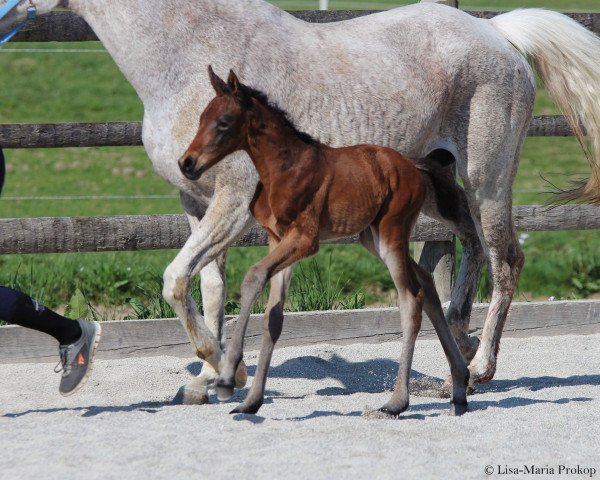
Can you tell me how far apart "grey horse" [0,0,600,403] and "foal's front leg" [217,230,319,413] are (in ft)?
0.66

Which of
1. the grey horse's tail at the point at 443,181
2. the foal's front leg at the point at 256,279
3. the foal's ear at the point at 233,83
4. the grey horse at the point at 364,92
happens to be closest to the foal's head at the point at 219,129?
the foal's ear at the point at 233,83

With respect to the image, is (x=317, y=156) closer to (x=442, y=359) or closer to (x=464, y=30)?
(x=464, y=30)

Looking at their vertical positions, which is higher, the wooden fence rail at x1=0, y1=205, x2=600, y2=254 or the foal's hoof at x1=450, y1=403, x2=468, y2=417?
the foal's hoof at x1=450, y1=403, x2=468, y2=417

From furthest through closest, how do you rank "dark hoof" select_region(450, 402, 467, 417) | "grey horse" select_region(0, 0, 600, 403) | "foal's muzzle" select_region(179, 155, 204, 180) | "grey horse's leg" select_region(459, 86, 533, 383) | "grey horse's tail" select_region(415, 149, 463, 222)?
"grey horse's leg" select_region(459, 86, 533, 383) → "grey horse's tail" select_region(415, 149, 463, 222) → "grey horse" select_region(0, 0, 600, 403) → "dark hoof" select_region(450, 402, 467, 417) → "foal's muzzle" select_region(179, 155, 204, 180)

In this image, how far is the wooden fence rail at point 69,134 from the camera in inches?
224

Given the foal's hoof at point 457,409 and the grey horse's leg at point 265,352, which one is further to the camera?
the foal's hoof at point 457,409

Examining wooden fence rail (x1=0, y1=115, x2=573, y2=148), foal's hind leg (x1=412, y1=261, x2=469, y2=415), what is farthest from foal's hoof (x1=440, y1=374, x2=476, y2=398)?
wooden fence rail (x1=0, y1=115, x2=573, y2=148)

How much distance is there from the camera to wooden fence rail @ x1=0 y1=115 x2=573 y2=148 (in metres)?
5.70

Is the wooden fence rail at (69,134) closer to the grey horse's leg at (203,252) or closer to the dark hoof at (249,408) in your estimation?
the grey horse's leg at (203,252)

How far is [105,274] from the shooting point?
7.02m

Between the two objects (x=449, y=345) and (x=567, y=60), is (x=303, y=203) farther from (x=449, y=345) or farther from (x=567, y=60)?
(x=567, y=60)

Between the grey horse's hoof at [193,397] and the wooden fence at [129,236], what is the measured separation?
3.28ft

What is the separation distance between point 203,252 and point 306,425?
87cm

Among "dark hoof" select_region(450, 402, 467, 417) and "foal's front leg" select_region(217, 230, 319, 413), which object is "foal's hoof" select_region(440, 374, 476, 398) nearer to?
"dark hoof" select_region(450, 402, 467, 417)
